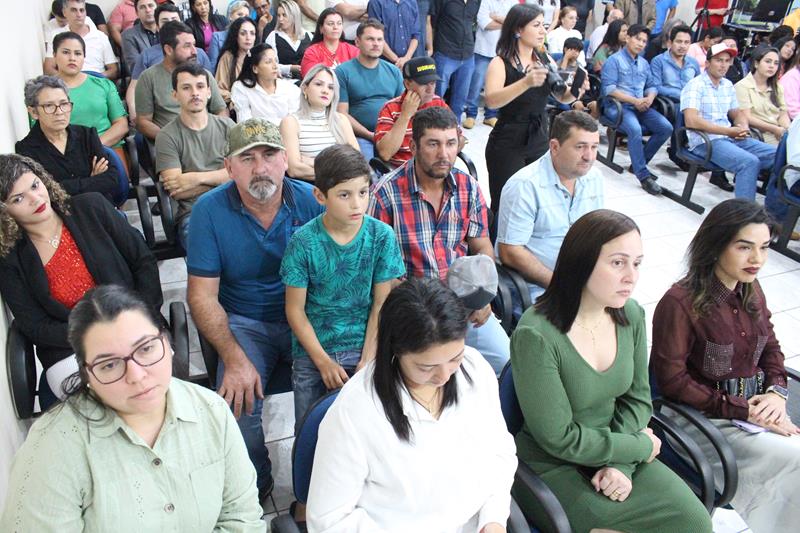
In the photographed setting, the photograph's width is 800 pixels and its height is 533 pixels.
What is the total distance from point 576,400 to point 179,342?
1.30 m

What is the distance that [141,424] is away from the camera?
1348mm

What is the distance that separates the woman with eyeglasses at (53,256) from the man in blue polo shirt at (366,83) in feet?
6.60

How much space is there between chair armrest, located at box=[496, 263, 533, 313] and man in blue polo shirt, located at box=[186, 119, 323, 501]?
0.89 m

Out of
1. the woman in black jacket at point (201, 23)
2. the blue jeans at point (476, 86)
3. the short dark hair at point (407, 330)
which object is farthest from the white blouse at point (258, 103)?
the blue jeans at point (476, 86)

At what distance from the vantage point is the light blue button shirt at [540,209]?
2725 millimetres

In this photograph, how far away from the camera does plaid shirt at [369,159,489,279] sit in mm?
2582

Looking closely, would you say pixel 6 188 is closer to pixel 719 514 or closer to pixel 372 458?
pixel 372 458

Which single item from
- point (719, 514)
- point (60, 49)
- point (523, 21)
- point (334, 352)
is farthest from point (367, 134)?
point (719, 514)

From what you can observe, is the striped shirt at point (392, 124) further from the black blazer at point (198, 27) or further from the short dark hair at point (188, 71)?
the black blazer at point (198, 27)

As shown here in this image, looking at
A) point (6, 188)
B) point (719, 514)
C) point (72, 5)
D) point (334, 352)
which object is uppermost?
point (72, 5)

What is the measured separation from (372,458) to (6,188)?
151 centimetres

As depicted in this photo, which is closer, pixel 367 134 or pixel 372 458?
pixel 372 458

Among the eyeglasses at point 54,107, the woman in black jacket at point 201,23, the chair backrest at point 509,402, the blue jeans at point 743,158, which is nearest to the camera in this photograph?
the chair backrest at point 509,402

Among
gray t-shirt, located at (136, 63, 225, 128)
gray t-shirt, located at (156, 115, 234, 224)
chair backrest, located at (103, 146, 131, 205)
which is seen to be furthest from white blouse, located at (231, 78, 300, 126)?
chair backrest, located at (103, 146, 131, 205)
